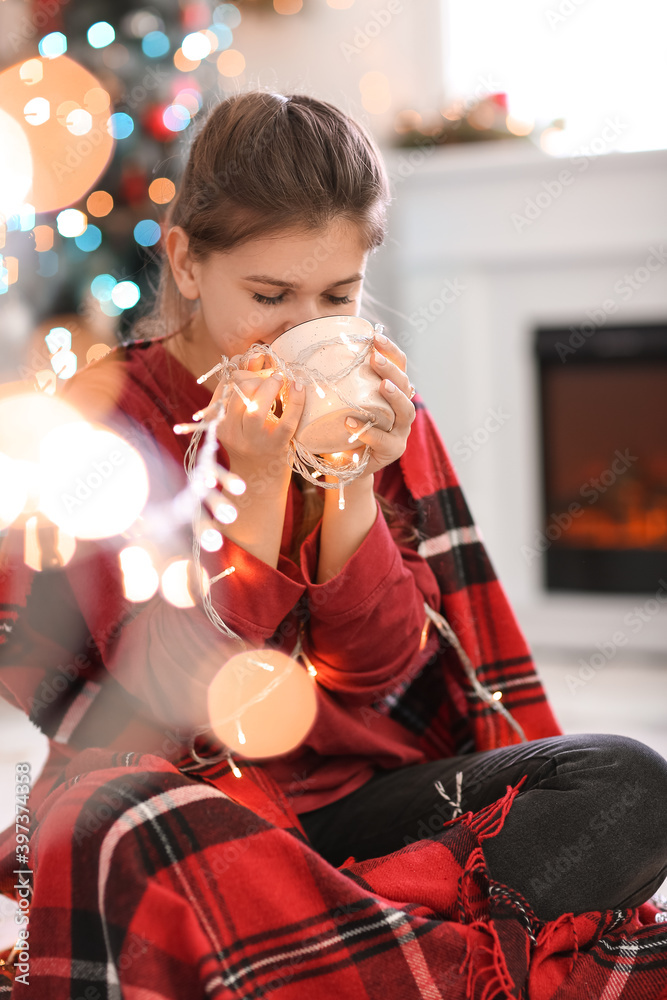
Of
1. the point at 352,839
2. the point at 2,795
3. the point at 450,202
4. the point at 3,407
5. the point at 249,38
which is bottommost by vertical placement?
the point at 2,795

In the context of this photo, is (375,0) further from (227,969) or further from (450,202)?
(227,969)

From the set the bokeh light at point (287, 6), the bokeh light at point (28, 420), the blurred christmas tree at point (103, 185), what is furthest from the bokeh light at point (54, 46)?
the bokeh light at point (28, 420)

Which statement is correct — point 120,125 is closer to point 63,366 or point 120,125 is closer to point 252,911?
point 63,366

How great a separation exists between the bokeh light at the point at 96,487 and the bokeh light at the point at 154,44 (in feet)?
4.32

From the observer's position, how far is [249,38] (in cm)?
247

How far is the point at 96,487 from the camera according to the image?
3.11ft

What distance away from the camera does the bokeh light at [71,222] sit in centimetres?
193

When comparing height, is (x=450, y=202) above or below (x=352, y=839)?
above

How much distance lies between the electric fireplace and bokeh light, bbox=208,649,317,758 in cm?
141

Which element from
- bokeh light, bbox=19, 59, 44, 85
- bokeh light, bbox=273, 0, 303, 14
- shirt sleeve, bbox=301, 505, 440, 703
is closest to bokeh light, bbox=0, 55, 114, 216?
bokeh light, bbox=19, 59, 44, 85

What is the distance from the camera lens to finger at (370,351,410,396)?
803 millimetres

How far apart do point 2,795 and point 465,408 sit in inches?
53.4

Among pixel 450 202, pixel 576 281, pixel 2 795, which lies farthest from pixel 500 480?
pixel 2 795

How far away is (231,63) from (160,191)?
0.64 meters
